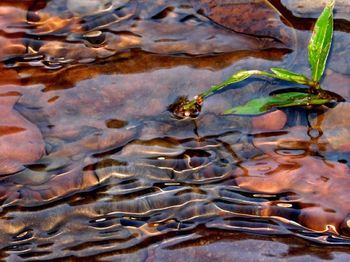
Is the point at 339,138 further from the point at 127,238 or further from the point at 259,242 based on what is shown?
the point at 127,238

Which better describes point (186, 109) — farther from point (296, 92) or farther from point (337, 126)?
point (337, 126)

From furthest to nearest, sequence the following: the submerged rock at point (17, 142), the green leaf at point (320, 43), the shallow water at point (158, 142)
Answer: the green leaf at point (320, 43) < the submerged rock at point (17, 142) < the shallow water at point (158, 142)

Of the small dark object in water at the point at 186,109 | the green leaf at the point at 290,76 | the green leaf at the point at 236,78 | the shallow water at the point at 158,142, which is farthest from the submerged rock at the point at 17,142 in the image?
the green leaf at the point at 290,76

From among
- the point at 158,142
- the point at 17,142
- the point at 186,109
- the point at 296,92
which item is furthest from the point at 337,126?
the point at 17,142

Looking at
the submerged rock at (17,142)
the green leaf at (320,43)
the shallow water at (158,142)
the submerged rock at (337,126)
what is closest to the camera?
the shallow water at (158,142)

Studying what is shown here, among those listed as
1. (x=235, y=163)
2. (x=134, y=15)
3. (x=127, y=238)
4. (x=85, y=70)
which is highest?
(x=134, y=15)

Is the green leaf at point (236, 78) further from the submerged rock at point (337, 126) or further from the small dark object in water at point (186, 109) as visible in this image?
the submerged rock at point (337, 126)

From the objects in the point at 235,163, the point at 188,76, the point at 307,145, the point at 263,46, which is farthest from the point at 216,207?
the point at 263,46
